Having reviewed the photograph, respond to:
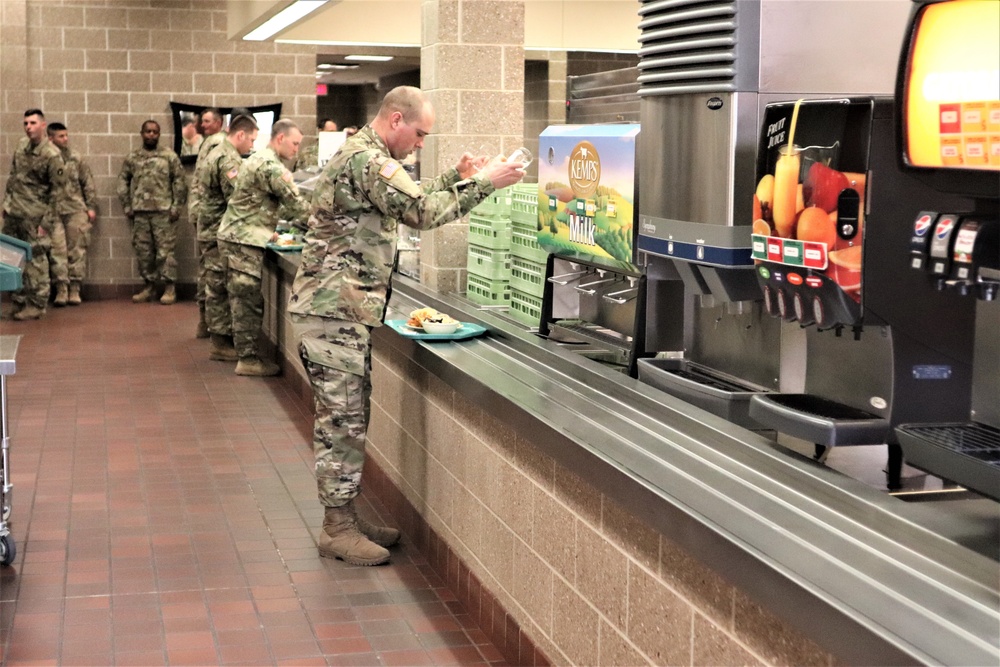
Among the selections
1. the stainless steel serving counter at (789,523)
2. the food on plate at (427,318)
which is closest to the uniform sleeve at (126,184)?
the food on plate at (427,318)

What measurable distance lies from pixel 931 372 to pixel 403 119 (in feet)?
7.94

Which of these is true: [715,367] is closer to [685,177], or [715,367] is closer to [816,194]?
[685,177]

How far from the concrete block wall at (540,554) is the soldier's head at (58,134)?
7822 mm

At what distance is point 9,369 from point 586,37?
9.17 meters

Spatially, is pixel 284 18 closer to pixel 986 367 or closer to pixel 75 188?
pixel 75 188

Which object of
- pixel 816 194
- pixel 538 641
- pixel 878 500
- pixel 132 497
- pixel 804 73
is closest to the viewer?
pixel 878 500

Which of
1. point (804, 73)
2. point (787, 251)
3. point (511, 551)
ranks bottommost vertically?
point (511, 551)

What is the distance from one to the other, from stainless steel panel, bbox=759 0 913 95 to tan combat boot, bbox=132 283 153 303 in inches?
424

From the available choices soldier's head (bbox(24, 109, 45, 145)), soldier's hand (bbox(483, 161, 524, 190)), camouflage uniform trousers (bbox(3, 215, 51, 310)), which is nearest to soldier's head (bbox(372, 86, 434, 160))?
soldier's hand (bbox(483, 161, 524, 190))

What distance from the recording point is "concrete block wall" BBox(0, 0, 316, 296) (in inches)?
494

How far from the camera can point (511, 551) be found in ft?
12.0

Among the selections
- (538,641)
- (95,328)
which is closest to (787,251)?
(538,641)

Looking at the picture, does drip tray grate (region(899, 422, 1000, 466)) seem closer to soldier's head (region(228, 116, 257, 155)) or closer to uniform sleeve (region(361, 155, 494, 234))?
uniform sleeve (region(361, 155, 494, 234))

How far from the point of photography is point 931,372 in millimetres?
2570
